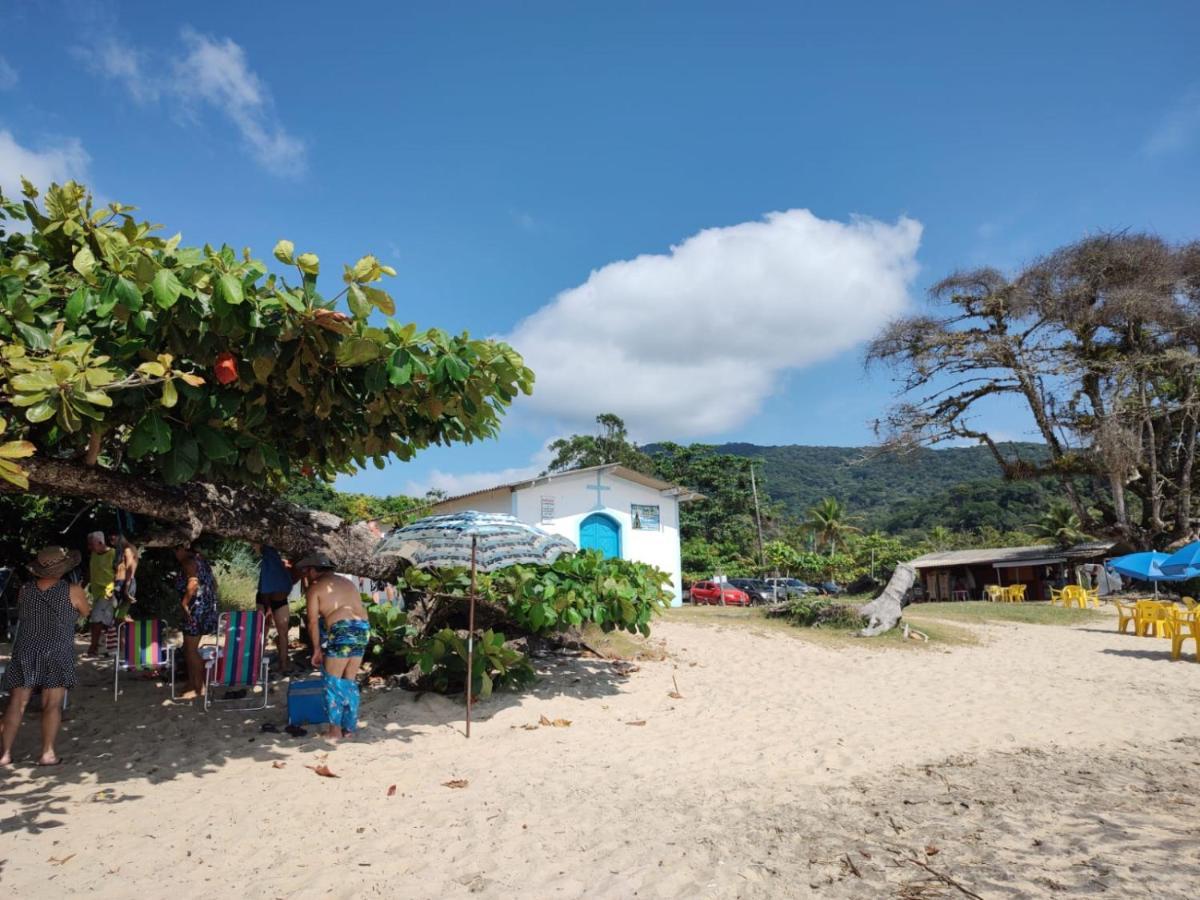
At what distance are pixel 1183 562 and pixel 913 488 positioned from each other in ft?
353

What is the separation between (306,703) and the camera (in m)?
6.20

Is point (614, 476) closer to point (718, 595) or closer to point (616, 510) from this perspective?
point (616, 510)

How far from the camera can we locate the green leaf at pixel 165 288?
365cm

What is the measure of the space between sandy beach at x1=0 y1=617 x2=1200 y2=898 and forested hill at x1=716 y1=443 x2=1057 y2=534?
42.1 metres

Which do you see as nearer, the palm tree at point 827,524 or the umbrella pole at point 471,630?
the umbrella pole at point 471,630

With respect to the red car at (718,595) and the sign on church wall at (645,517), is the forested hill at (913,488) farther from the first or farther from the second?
the sign on church wall at (645,517)

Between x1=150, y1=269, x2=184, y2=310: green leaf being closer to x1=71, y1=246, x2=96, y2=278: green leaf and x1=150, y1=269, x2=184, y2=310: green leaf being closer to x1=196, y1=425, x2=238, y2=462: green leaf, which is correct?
x1=71, y1=246, x2=96, y2=278: green leaf

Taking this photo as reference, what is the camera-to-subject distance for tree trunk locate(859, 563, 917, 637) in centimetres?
1268

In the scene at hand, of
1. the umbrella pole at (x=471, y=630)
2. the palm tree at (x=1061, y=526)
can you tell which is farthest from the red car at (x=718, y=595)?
the umbrella pole at (x=471, y=630)

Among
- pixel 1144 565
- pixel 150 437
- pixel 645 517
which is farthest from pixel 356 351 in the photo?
pixel 645 517

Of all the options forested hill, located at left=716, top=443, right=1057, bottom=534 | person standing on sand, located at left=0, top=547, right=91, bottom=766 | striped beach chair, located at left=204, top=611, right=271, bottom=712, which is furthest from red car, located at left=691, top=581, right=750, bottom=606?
person standing on sand, located at left=0, top=547, right=91, bottom=766

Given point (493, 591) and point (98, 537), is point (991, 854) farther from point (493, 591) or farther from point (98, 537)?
point (98, 537)

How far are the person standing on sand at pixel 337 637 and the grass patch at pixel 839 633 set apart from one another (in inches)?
318

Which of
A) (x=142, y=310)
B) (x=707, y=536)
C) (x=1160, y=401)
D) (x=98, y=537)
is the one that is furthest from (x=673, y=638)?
(x=707, y=536)
